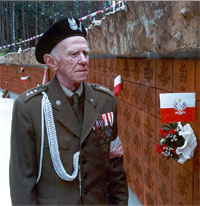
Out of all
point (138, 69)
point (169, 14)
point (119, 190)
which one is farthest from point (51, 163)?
point (138, 69)

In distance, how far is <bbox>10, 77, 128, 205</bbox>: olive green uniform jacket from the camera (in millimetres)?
1671

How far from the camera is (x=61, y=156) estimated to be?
1743 millimetres

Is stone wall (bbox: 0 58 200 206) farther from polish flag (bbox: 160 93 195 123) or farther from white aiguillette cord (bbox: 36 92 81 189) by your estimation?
white aiguillette cord (bbox: 36 92 81 189)

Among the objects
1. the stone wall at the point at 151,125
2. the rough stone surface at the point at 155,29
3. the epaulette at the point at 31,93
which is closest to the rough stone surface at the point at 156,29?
the rough stone surface at the point at 155,29

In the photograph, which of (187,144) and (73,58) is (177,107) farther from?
(73,58)

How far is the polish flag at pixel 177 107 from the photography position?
217 cm

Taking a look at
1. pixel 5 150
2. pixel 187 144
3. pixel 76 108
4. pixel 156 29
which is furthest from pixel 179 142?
pixel 5 150

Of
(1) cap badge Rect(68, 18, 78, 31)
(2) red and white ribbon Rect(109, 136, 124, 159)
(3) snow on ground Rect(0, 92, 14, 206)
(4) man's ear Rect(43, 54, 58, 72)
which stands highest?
(1) cap badge Rect(68, 18, 78, 31)

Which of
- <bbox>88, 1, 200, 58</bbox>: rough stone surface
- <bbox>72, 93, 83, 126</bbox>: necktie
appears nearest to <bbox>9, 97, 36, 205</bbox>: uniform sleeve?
<bbox>72, 93, 83, 126</bbox>: necktie

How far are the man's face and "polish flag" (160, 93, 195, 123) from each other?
67 centimetres

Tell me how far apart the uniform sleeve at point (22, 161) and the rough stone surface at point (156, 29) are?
3.70 feet

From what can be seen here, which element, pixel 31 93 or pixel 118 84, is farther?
pixel 118 84

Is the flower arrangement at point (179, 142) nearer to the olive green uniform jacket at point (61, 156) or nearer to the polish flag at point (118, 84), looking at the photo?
the olive green uniform jacket at point (61, 156)

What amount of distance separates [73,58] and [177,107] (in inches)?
32.8
